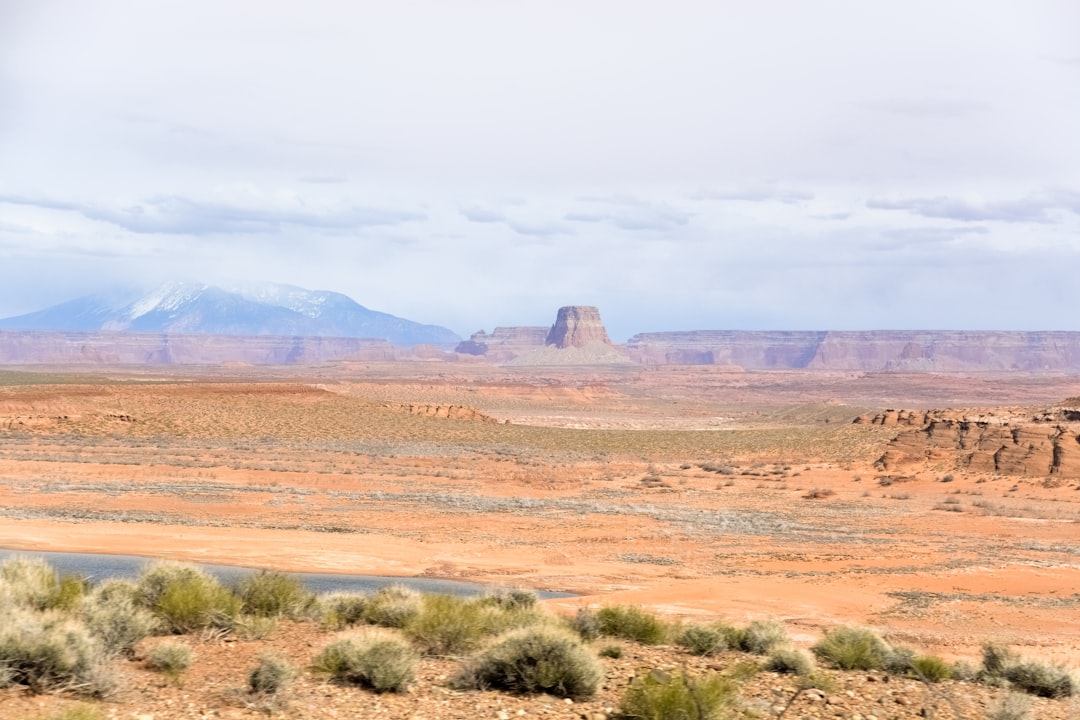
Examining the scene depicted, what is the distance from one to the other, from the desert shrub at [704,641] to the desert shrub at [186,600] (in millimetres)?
5198

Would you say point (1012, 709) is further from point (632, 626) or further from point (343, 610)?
point (343, 610)

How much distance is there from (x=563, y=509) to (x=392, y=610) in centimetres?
2165

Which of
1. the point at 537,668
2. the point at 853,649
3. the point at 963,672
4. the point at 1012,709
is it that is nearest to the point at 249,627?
the point at 537,668

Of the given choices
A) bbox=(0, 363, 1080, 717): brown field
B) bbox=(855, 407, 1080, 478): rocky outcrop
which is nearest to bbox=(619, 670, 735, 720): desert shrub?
bbox=(0, 363, 1080, 717): brown field

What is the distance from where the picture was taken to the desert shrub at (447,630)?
10.6 metres

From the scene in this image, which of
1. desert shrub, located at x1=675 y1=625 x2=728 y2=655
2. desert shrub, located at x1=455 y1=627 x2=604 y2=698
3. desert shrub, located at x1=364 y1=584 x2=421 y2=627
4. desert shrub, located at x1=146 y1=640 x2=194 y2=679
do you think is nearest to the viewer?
desert shrub, located at x1=455 y1=627 x2=604 y2=698

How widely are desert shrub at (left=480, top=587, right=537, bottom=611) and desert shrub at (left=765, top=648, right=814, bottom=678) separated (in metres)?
3.43

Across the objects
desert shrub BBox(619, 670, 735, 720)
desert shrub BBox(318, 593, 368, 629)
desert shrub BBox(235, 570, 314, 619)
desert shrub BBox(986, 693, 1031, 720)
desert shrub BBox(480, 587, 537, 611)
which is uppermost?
desert shrub BBox(619, 670, 735, 720)

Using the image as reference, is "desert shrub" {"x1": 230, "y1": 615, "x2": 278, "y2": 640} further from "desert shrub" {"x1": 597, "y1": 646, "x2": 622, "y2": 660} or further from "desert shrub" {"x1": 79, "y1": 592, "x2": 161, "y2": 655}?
"desert shrub" {"x1": 597, "y1": 646, "x2": 622, "y2": 660}

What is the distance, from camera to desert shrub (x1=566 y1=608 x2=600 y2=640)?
1156 centimetres

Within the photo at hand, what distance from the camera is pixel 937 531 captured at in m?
30.8

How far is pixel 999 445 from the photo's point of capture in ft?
156

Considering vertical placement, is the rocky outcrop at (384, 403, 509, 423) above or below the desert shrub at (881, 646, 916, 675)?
below

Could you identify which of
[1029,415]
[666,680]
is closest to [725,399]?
[1029,415]
